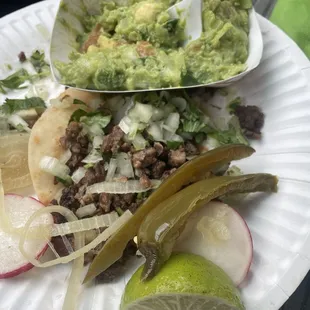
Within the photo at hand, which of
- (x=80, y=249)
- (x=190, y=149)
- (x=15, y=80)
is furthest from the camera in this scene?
(x=15, y=80)

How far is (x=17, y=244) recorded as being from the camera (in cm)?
178

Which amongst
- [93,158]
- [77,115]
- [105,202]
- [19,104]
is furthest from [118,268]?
[19,104]

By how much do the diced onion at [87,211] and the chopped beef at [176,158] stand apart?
0.40m

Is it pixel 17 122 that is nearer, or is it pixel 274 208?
pixel 274 208

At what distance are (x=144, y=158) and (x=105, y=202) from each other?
0.85ft

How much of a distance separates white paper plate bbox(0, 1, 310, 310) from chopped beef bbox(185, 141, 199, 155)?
0.23 m

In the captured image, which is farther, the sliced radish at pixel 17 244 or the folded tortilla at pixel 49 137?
the folded tortilla at pixel 49 137

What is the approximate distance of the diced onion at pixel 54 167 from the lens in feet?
6.59

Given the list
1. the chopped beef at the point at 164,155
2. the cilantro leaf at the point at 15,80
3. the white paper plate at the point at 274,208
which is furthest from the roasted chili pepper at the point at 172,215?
the cilantro leaf at the point at 15,80

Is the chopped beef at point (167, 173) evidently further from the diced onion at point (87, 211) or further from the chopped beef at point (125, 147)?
the diced onion at point (87, 211)

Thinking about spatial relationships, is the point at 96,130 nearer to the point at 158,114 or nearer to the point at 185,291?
the point at 158,114

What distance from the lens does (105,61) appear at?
80.7 inches

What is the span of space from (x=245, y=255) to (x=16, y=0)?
→ 2.72 metres

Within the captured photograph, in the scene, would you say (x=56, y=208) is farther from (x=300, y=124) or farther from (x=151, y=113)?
(x=300, y=124)
